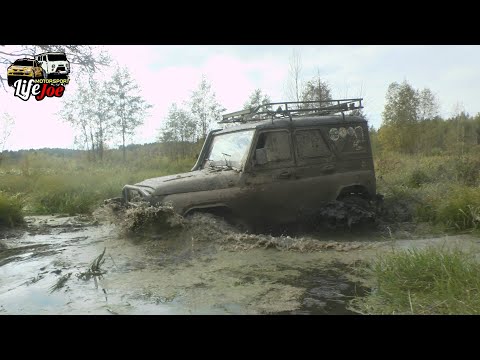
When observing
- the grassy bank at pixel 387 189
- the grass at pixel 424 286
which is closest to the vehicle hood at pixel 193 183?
the grass at pixel 424 286

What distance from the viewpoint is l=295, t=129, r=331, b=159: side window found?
589cm

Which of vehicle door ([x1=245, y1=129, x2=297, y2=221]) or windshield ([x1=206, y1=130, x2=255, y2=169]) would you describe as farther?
windshield ([x1=206, y1=130, x2=255, y2=169])

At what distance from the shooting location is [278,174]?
223 inches

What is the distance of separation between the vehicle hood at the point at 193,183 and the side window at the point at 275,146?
0.55 meters

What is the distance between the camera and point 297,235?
5719 mm

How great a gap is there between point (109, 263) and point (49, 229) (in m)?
3.18

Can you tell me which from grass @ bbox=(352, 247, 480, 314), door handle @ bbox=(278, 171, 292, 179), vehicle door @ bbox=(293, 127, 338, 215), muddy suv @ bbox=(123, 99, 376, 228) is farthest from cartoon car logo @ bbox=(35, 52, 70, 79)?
grass @ bbox=(352, 247, 480, 314)

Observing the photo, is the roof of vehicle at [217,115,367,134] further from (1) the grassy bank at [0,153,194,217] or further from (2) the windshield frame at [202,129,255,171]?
(1) the grassy bank at [0,153,194,217]

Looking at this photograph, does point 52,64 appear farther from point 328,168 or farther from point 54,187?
point 328,168

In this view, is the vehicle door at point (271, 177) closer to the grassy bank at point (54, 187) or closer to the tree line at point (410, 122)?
the grassy bank at point (54, 187)

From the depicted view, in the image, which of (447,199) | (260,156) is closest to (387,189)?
(447,199)

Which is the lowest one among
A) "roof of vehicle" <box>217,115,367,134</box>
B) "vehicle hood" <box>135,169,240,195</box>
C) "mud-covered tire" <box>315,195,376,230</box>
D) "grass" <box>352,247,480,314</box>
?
"grass" <box>352,247,480,314</box>
